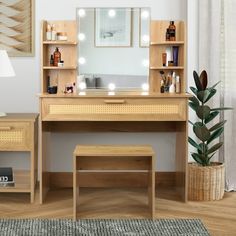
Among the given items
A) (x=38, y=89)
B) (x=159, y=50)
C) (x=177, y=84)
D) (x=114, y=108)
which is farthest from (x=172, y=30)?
(x=38, y=89)

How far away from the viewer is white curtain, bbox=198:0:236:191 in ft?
16.1

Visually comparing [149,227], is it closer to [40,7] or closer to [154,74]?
[154,74]

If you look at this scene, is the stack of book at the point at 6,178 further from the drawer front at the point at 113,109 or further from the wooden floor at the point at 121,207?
the drawer front at the point at 113,109

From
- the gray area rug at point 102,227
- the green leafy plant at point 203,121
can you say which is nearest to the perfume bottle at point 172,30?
the green leafy plant at point 203,121

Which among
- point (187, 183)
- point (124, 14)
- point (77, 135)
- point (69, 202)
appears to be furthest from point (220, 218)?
point (124, 14)

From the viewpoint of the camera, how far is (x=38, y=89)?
16.6 feet

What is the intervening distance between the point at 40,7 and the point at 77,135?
46.9 inches

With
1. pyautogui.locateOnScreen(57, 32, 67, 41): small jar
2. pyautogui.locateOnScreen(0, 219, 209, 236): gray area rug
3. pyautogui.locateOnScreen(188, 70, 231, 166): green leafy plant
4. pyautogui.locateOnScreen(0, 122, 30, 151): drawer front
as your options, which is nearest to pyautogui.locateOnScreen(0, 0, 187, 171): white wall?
pyautogui.locateOnScreen(57, 32, 67, 41): small jar

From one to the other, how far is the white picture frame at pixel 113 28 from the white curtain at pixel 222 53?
25.3 inches

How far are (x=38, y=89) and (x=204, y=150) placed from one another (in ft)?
5.17

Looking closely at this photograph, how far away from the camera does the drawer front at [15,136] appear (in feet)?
14.8

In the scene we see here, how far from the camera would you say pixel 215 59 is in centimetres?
491

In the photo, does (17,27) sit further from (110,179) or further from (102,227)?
(102,227)

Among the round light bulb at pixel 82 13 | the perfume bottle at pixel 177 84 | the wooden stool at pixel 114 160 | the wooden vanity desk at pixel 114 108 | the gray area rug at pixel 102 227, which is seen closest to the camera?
the gray area rug at pixel 102 227
